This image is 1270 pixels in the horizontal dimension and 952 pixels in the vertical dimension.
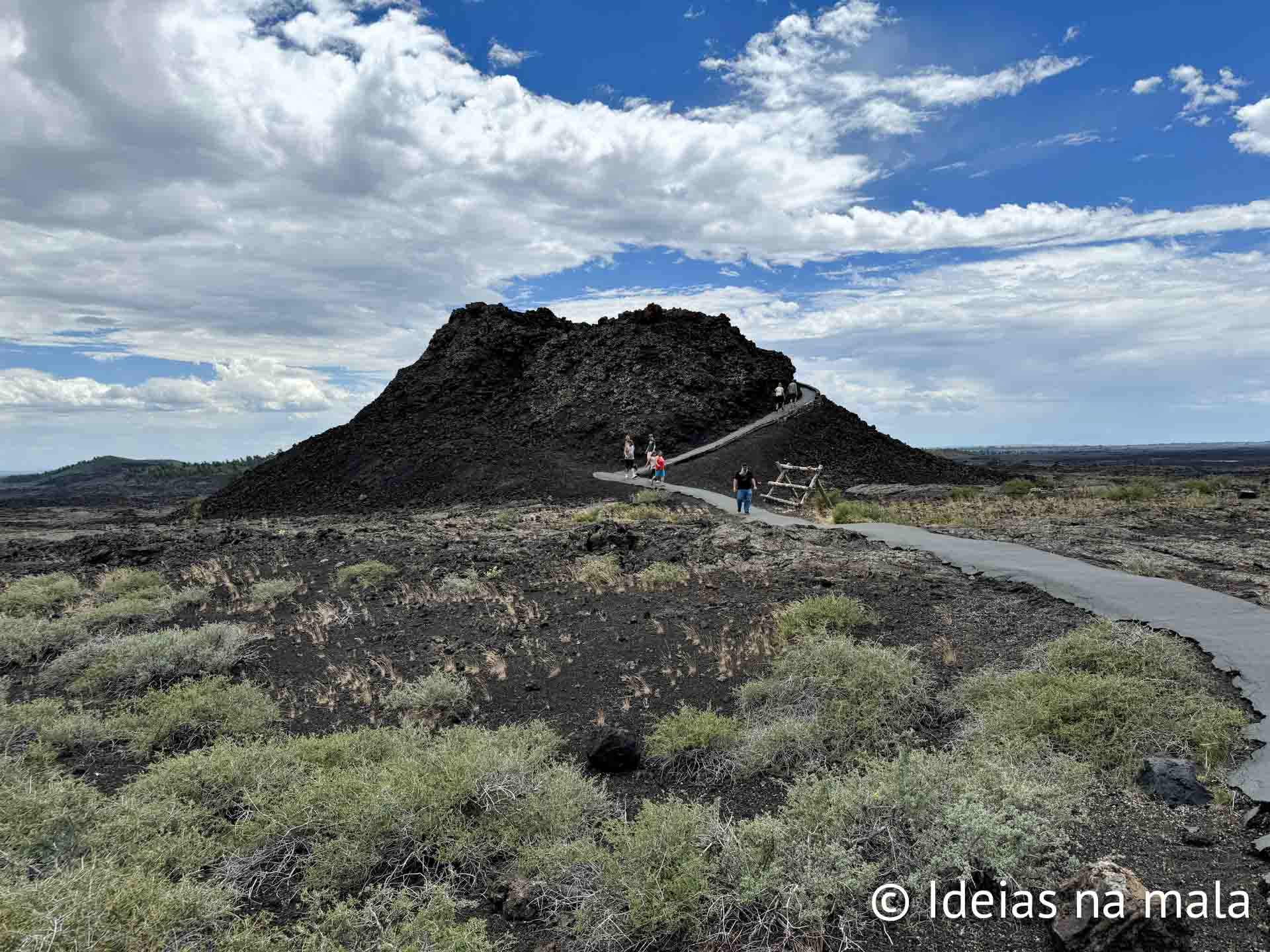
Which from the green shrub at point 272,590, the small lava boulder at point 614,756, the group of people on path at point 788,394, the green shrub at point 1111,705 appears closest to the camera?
the green shrub at point 1111,705

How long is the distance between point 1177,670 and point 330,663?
8.71 m

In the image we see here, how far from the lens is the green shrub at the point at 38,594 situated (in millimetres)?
10930

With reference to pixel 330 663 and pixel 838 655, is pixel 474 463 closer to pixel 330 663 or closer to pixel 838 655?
pixel 330 663

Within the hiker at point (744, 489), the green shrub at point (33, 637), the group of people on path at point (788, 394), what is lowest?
the green shrub at point (33, 637)

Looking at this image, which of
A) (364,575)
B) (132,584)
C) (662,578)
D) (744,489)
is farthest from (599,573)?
(744,489)

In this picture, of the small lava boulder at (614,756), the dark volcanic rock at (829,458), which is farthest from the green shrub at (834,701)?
the dark volcanic rock at (829,458)

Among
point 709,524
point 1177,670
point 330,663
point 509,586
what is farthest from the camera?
point 709,524

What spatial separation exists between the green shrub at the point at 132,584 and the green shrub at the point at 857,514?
14621 mm

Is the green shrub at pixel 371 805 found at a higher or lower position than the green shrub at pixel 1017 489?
lower

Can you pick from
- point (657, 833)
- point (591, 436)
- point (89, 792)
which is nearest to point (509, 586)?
point (89, 792)

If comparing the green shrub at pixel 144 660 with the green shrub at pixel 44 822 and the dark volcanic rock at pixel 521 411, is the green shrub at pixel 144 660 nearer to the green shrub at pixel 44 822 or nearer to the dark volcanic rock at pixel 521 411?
the green shrub at pixel 44 822

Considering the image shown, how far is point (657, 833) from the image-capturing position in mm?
4078

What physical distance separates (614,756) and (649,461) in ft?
83.9

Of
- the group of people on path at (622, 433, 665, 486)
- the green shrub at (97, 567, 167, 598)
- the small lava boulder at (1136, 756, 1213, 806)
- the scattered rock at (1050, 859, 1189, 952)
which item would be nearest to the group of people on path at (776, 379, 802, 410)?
the group of people on path at (622, 433, 665, 486)
